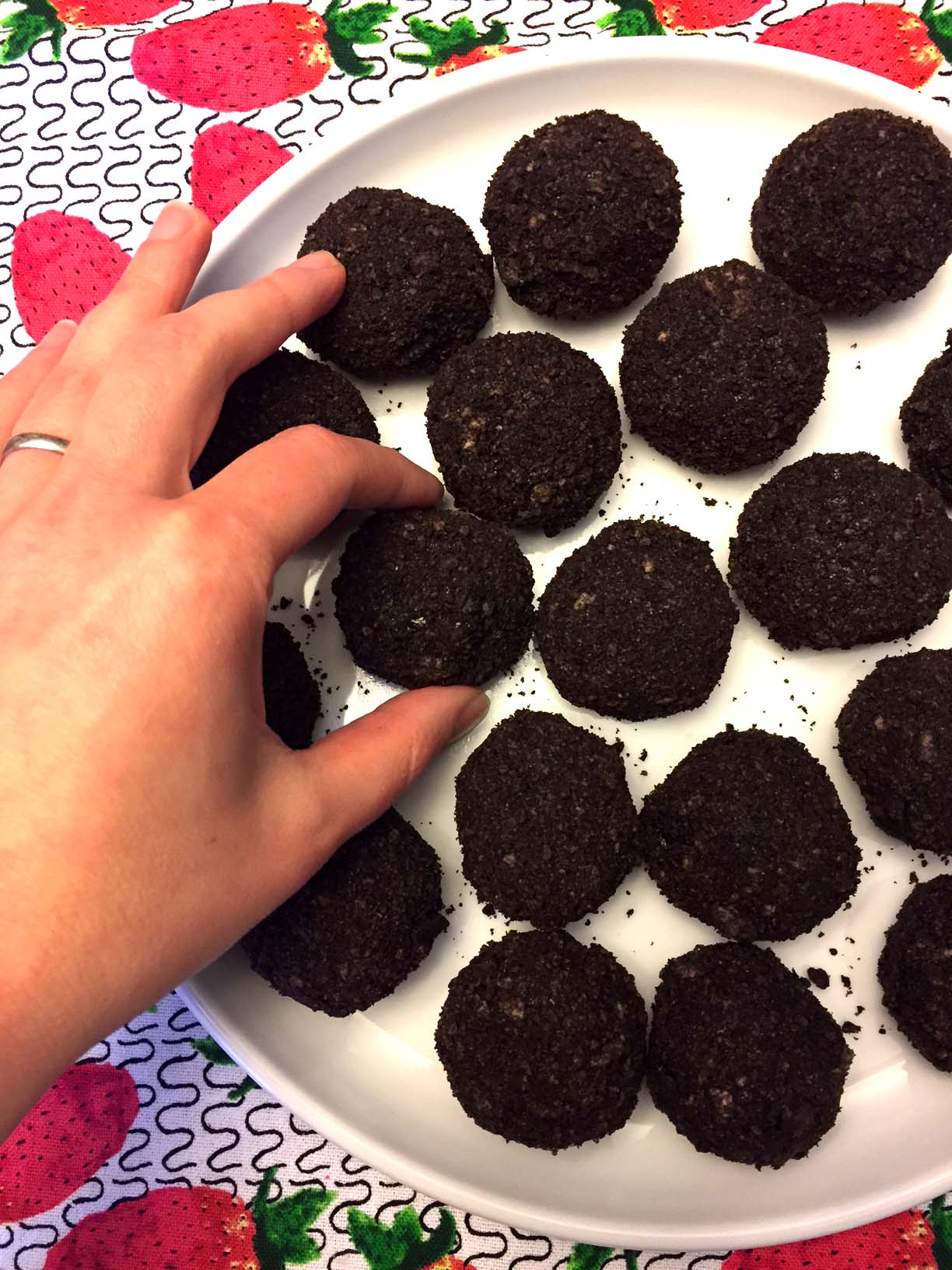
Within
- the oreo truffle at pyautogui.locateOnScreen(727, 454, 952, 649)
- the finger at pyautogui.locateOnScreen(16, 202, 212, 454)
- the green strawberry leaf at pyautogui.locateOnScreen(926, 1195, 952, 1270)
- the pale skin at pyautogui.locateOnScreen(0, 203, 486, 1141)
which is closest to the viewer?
the pale skin at pyautogui.locateOnScreen(0, 203, 486, 1141)

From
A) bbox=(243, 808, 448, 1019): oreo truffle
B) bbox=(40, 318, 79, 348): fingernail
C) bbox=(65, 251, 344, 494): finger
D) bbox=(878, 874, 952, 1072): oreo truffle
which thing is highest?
bbox=(40, 318, 79, 348): fingernail

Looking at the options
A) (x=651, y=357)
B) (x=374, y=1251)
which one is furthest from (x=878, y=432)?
(x=374, y=1251)

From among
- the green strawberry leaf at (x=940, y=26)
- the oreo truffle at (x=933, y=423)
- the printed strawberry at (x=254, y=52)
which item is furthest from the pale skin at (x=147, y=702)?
the green strawberry leaf at (x=940, y=26)

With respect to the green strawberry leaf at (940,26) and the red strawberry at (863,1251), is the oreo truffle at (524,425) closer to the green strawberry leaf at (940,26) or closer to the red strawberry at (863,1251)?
the green strawberry leaf at (940,26)

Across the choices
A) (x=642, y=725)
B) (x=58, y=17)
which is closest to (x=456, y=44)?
(x=58, y=17)

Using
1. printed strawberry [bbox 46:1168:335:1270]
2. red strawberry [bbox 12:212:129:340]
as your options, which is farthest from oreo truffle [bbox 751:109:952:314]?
printed strawberry [bbox 46:1168:335:1270]

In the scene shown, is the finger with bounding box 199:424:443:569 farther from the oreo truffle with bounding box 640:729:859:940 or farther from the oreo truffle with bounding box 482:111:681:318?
the oreo truffle with bounding box 640:729:859:940

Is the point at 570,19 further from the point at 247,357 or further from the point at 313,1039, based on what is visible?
the point at 313,1039
